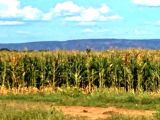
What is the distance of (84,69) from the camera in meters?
27.8

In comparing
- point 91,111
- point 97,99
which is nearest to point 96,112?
point 91,111

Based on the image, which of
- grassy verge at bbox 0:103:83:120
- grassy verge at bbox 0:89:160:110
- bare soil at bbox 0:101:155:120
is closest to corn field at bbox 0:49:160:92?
grassy verge at bbox 0:89:160:110

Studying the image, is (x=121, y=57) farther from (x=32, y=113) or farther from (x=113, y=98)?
(x=32, y=113)

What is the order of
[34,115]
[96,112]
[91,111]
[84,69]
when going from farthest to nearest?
1. [84,69]
2. [91,111]
3. [96,112]
4. [34,115]

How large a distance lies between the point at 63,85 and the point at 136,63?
4.25 meters

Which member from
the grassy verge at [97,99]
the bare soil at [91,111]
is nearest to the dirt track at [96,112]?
the bare soil at [91,111]

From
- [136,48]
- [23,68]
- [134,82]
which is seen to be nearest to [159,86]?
→ [134,82]

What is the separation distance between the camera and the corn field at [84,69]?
1061 inches

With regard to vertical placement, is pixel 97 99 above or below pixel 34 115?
below

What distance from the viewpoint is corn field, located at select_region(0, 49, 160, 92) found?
88.4 feet

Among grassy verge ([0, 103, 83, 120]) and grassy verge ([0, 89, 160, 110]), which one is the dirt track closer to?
grassy verge ([0, 89, 160, 110])

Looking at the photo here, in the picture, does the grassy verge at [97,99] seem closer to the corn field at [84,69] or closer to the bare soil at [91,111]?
the bare soil at [91,111]

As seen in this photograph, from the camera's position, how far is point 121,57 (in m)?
27.8

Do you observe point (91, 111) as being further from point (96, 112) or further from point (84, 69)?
point (84, 69)
